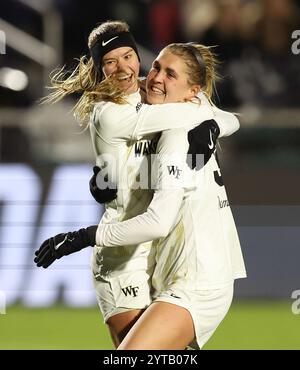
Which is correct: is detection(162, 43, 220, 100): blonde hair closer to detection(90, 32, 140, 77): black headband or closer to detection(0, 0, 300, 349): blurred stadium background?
detection(90, 32, 140, 77): black headband

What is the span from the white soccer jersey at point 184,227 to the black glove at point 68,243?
39 mm

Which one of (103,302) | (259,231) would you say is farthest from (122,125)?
(259,231)

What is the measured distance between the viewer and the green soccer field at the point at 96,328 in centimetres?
807

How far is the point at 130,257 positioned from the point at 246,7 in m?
6.20

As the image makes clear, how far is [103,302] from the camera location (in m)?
5.30

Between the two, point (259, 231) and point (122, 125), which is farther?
point (259, 231)

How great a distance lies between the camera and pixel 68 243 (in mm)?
4926

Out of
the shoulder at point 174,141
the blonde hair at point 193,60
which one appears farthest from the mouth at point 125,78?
the shoulder at point 174,141

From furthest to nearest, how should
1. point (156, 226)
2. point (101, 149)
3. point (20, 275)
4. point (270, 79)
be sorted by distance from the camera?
point (270, 79) < point (20, 275) < point (101, 149) < point (156, 226)

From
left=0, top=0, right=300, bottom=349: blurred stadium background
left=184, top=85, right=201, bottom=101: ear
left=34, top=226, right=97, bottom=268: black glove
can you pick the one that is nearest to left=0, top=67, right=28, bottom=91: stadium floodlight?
left=0, top=0, right=300, bottom=349: blurred stadium background

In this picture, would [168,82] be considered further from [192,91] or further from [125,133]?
[125,133]

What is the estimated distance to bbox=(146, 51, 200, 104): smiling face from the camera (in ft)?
16.6

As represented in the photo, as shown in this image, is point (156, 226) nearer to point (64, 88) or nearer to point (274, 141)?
point (64, 88)

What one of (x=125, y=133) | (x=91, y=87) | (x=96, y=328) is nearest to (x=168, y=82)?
(x=125, y=133)
